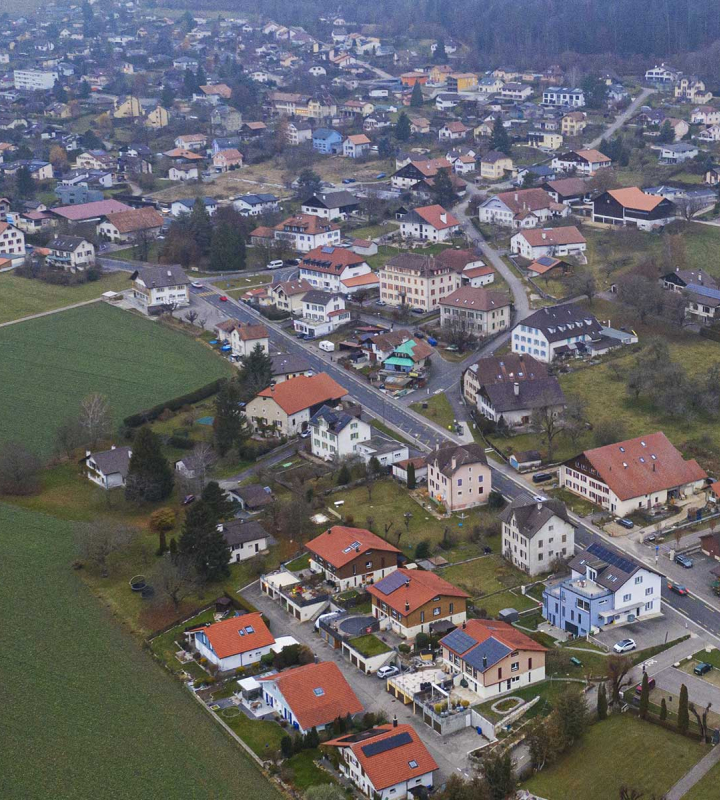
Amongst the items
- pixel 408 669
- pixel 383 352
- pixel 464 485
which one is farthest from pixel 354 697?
pixel 383 352

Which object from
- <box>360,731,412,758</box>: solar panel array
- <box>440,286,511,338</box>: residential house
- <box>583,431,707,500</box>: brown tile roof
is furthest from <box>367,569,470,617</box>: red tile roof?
<box>440,286,511,338</box>: residential house

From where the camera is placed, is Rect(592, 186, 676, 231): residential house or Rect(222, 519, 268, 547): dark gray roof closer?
Rect(222, 519, 268, 547): dark gray roof

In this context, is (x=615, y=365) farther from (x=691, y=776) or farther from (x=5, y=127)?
(x=5, y=127)

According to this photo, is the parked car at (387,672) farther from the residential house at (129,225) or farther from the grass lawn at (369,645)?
the residential house at (129,225)

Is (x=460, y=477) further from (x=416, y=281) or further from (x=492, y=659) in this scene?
(x=416, y=281)

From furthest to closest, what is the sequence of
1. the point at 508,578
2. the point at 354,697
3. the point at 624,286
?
the point at 624,286 < the point at 508,578 < the point at 354,697

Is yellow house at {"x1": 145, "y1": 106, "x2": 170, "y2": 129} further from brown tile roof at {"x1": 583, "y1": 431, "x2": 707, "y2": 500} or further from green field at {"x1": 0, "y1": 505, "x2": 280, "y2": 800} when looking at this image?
green field at {"x1": 0, "y1": 505, "x2": 280, "y2": 800}

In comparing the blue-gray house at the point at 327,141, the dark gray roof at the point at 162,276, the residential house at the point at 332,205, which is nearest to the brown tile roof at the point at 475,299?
the dark gray roof at the point at 162,276
